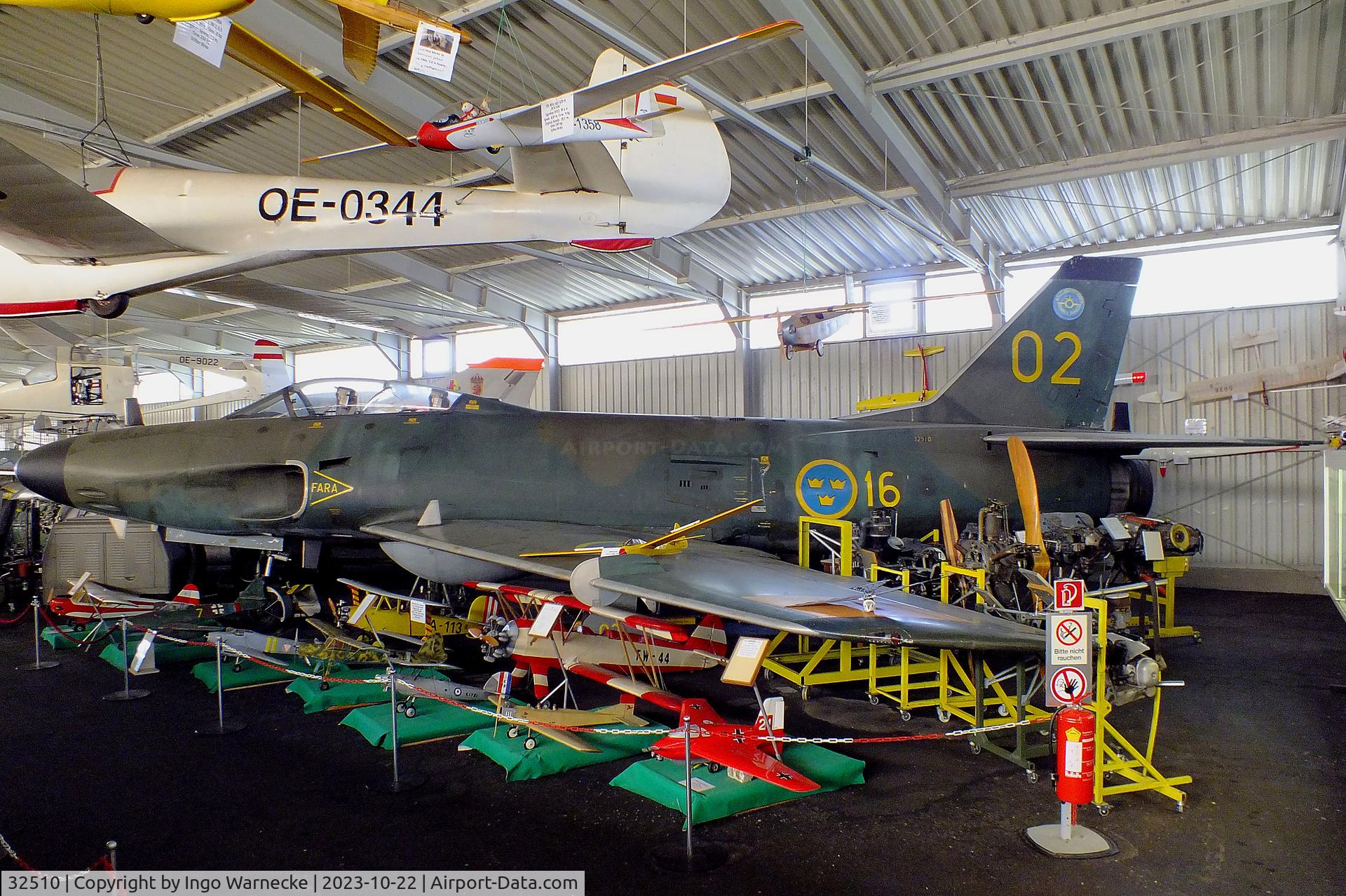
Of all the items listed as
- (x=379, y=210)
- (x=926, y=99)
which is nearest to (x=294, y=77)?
(x=379, y=210)

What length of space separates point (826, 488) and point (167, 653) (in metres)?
7.33

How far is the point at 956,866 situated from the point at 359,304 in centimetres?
1766

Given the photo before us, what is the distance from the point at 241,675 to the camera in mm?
7266

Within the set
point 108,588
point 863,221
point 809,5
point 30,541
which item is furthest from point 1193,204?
point 30,541

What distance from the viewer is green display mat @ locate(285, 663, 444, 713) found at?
6.40 meters

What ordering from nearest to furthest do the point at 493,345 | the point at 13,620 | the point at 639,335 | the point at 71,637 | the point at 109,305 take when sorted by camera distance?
the point at 109,305 < the point at 71,637 < the point at 13,620 < the point at 639,335 < the point at 493,345

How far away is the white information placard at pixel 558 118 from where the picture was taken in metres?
5.40

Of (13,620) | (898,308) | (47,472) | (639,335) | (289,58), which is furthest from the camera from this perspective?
(639,335)

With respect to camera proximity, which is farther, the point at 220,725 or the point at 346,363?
the point at 346,363

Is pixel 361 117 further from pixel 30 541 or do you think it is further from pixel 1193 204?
pixel 1193 204

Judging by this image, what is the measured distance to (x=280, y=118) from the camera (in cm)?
1077

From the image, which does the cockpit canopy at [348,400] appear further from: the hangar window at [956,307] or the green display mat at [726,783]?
the hangar window at [956,307]

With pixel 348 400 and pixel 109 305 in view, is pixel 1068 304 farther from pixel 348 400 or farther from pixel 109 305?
pixel 109 305

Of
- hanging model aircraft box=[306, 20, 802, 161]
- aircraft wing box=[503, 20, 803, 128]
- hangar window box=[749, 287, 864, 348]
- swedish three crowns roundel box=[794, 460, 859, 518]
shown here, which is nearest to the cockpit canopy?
hanging model aircraft box=[306, 20, 802, 161]
